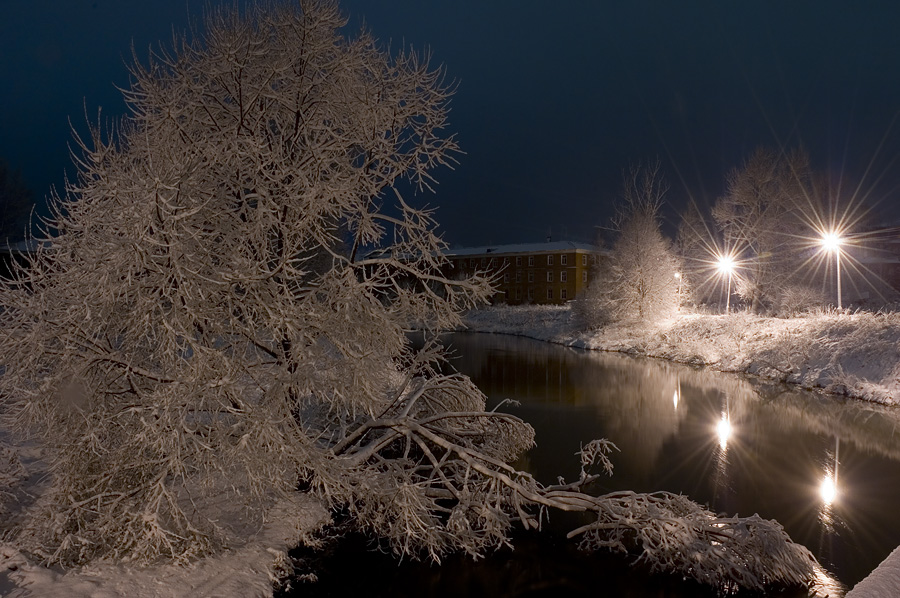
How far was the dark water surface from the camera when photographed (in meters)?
6.71

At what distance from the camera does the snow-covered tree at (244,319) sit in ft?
18.0

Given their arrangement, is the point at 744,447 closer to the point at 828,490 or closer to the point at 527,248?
the point at 828,490

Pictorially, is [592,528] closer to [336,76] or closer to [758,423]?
[336,76]

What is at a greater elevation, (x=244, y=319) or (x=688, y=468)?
(x=244, y=319)

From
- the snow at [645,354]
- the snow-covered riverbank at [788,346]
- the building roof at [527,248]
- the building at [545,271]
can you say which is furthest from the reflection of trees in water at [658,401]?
the building roof at [527,248]

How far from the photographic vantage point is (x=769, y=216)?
38594 millimetres

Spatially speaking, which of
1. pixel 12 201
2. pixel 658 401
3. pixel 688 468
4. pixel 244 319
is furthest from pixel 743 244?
pixel 12 201

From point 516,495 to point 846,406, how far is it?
14.6m

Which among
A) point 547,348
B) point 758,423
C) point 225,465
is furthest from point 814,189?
point 225,465

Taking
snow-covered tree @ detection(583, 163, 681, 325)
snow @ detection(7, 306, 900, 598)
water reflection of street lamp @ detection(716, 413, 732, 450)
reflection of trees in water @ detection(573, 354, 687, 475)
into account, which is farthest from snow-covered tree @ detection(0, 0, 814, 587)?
snow-covered tree @ detection(583, 163, 681, 325)

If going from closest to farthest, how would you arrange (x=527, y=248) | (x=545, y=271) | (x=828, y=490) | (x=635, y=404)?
(x=828, y=490), (x=635, y=404), (x=545, y=271), (x=527, y=248)

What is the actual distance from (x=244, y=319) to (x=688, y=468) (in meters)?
9.19

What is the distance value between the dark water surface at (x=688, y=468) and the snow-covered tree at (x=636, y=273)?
13709 millimetres

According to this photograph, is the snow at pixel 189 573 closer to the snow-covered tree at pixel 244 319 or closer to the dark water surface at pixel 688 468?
the snow-covered tree at pixel 244 319
